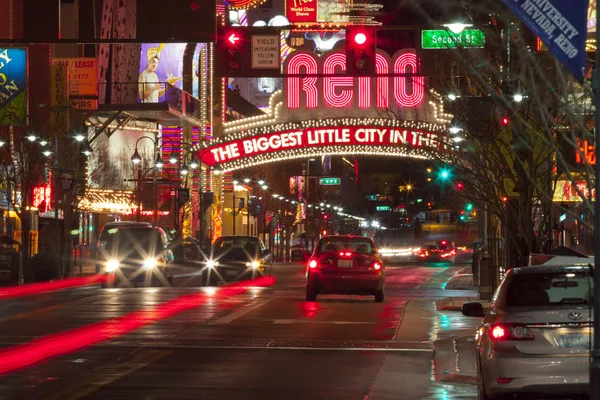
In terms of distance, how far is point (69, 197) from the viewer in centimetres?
5094

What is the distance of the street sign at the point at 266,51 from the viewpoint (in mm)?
28016

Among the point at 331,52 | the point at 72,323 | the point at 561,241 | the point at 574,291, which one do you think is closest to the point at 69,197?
the point at 331,52

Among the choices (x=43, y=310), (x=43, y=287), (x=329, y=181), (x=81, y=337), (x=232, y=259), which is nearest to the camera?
(x=81, y=337)

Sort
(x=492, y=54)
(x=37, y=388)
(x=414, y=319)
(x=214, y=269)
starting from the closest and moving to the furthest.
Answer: (x=37, y=388)
(x=492, y=54)
(x=414, y=319)
(x=214, y=269)

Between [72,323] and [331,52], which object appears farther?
[331,52]

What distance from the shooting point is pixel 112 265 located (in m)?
37.7

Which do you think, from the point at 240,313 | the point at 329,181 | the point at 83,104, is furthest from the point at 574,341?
the point at 329,181

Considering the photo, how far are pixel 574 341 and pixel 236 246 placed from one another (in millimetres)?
28391

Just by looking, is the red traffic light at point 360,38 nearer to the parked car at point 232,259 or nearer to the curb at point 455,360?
the curb at point 455,360

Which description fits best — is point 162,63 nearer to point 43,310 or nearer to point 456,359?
point 43,310

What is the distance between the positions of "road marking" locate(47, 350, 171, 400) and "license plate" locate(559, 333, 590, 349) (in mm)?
5305

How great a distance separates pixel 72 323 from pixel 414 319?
22.4 feet

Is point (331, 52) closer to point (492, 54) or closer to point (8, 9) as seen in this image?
point (8, 9)

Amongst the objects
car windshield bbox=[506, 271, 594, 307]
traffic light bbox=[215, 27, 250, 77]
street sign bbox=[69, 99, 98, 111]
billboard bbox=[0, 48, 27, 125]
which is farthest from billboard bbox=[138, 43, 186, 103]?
car windshield bbox=[506, 271, 594, 307]
